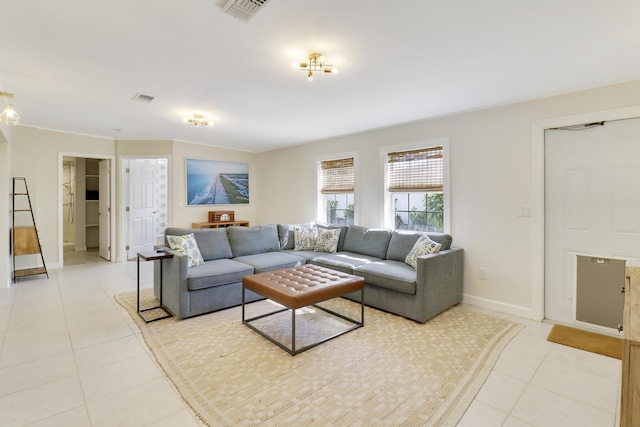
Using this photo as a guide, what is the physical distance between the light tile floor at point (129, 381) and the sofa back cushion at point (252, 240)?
4.86 feet

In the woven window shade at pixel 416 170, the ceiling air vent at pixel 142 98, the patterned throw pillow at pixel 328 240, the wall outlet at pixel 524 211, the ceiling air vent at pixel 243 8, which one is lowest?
the patterned throw pillow at pixel 328 240

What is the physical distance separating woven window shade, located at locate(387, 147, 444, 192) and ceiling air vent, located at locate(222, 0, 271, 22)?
116 inches

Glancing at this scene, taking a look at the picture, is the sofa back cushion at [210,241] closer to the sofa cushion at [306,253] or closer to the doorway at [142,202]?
the sofa cushion at [306,253]

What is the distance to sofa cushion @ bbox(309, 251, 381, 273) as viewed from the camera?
12.3 feet

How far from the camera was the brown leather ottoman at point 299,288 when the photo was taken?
253cm

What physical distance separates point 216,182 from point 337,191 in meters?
2.78

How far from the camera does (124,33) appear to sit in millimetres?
2068

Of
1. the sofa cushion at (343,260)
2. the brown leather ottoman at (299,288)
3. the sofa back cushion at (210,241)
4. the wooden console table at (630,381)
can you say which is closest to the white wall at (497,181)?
the sofa cushion at (343,260)

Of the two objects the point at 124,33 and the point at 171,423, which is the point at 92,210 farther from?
the point at 171,423

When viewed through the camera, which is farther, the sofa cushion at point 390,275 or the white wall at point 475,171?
the white wall at point 475,171

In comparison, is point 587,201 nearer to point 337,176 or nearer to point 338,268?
point 338,268

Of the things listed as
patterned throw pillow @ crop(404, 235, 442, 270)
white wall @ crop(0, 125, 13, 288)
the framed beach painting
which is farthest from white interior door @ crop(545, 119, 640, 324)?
white wall @ crop(0, 125, 13, 288)

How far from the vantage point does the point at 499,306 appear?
3459 mm

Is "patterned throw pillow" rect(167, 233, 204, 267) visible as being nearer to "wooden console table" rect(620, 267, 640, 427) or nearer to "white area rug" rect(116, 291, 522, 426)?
"white area rug" rect(116, 291, 522, 426)
